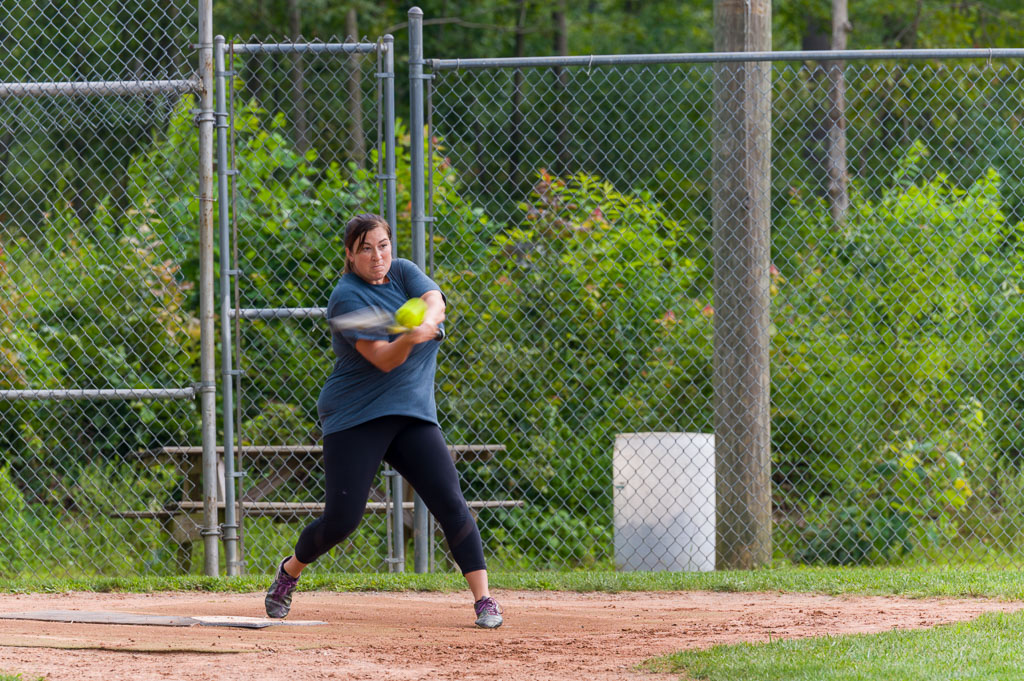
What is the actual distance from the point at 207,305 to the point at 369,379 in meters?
1.90

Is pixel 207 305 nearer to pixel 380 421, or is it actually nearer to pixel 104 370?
pixel 104 370

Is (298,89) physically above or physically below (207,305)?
above

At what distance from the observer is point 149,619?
16.8ft

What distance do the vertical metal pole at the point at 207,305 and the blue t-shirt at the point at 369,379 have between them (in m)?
1.61

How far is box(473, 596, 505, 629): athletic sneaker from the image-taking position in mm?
4980

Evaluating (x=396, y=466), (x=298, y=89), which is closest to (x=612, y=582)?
(x=396, y=466)

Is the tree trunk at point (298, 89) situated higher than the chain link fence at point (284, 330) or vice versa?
the tree trunk at point (298, 89)

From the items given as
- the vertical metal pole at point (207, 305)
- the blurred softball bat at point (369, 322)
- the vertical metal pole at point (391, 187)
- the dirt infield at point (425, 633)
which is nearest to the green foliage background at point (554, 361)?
the vertical metal pole at point (207, 305)

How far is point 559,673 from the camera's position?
405 cm

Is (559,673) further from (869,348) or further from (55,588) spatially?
(869,348)

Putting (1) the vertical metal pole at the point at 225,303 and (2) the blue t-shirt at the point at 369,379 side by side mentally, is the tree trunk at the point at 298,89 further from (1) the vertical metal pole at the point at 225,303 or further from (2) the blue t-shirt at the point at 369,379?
(2) the blue t-shirt at the point at 369,379

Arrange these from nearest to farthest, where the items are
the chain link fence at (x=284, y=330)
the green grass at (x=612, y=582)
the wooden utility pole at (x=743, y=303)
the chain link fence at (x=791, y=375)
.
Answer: the green grass at (x=612, y=582) < the wooden utility pole at (x=743, y=303) < the chain link fence at (x=284, y=330) < the chain link fence at (x=791, y=375)

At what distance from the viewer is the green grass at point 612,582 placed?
600 cm

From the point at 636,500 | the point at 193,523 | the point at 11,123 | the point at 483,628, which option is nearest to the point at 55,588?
the point at 193,523
